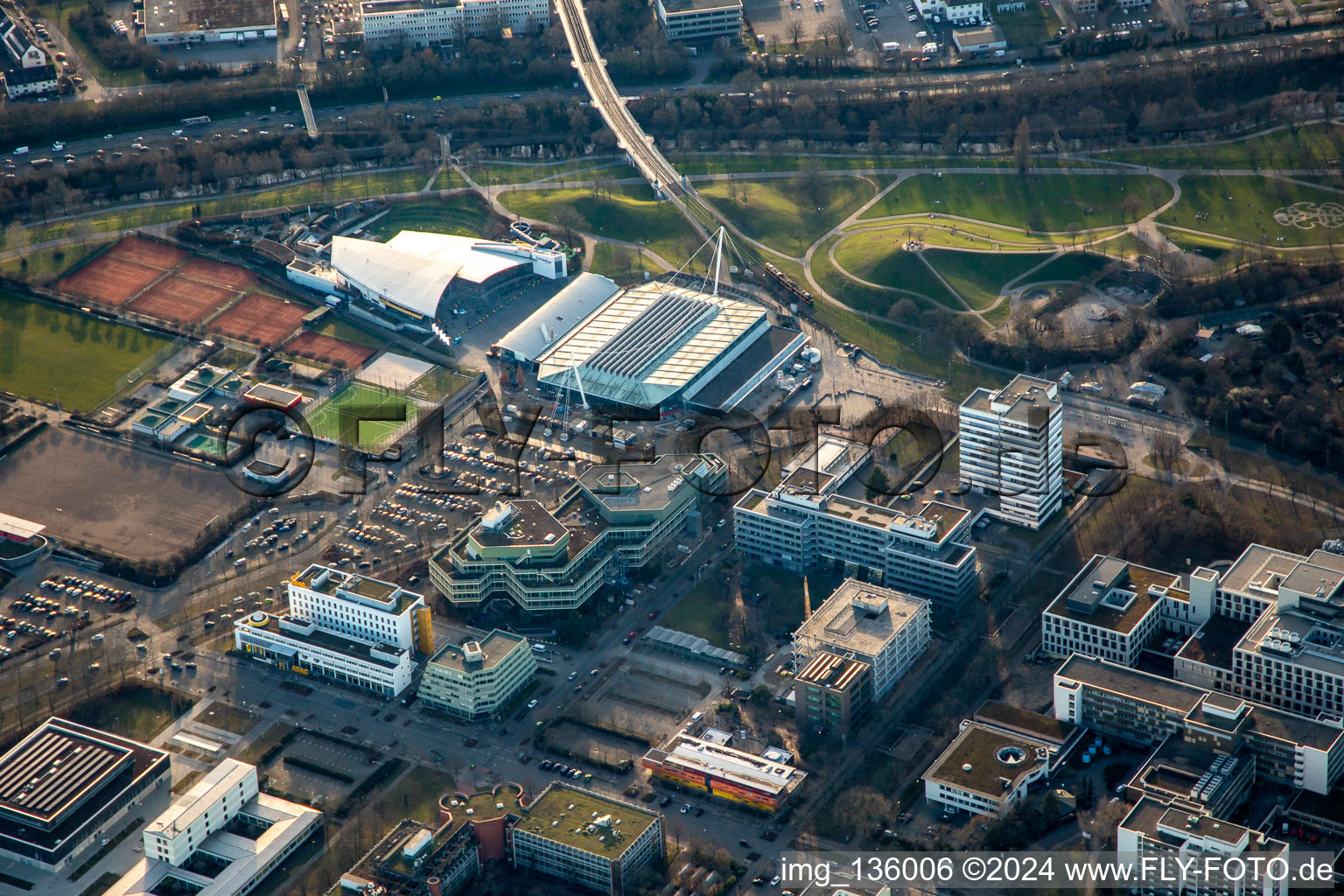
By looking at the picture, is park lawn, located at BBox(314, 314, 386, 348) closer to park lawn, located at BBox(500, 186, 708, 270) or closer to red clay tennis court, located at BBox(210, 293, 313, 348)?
red clay tennis court, located at BBox(210, 293, 313, 348)

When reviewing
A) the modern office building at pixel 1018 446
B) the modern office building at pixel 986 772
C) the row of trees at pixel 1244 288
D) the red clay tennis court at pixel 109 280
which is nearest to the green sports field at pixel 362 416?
the red clay tennis court at pixel 109 280

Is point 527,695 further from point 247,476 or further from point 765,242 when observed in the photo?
point 765,242

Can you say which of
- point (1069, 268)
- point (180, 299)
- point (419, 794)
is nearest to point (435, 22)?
point (180, 299)

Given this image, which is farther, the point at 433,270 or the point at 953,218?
the point at 953,218

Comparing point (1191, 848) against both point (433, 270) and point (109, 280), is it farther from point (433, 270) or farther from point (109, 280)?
point (109, 280)

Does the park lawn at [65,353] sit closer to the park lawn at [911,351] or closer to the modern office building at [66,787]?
the modern office building at [66,787]

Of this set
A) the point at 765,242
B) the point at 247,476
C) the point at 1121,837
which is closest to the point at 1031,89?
the point at 765,242
